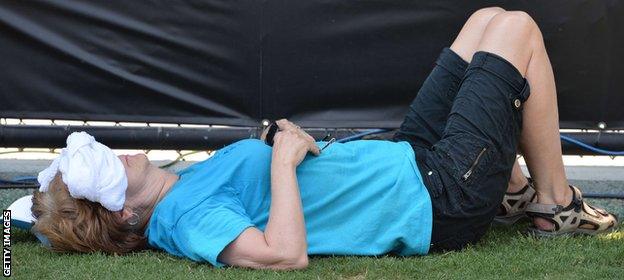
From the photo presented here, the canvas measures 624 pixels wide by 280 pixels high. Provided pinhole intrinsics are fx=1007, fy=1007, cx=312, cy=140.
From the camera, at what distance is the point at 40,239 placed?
327 centimetres

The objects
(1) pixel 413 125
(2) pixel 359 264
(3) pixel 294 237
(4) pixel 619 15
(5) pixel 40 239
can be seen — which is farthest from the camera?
(4) pixel 619 15

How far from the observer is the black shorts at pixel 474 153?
3135 millimetres

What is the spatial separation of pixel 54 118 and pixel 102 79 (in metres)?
0.28

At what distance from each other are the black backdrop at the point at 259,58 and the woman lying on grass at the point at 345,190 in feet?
3.21

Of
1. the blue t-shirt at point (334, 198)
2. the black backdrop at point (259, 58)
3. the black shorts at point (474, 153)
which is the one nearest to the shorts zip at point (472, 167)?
the black shorts at point (474, 153)

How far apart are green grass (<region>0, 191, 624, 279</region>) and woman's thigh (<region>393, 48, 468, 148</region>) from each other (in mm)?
434

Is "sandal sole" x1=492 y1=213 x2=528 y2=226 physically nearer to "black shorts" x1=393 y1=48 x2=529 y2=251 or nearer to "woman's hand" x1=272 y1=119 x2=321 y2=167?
"black shorts" x1=393 y1=48 x2=529 y2=251

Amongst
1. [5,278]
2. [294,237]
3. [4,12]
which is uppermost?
[4,12]

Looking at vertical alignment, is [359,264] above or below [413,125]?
below

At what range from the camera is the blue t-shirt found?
10.0ft

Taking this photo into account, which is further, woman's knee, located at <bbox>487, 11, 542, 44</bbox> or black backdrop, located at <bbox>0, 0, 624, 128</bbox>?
black backdrop, located at <bbox>0, 0, 624, 128</bbox>

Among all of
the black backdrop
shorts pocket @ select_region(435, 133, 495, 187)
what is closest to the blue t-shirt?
shorts pocket @ select_region(435, 133, 495, 187)

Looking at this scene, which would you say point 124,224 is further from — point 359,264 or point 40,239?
point 359,264

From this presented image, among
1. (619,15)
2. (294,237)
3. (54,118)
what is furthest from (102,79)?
(619,15)
